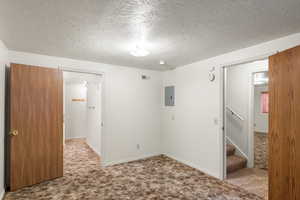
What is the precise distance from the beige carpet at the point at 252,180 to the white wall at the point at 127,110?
201cm

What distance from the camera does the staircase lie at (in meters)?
3.25

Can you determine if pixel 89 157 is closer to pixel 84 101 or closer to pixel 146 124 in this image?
pixel 146 124

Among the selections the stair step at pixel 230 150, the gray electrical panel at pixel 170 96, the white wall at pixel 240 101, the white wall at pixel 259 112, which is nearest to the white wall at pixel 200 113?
the gray electrical panel at pixel 170 96

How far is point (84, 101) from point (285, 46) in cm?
663

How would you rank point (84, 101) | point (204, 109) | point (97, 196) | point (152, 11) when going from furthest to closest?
point (84, 101) < point (204, 109) < point (97, 196) < point (152, 11)

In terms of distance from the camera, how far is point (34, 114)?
271cm

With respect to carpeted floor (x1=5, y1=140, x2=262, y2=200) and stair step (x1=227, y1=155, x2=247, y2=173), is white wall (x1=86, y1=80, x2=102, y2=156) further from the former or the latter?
stair step (x1=227, y1=155, x2=247, y2=173)

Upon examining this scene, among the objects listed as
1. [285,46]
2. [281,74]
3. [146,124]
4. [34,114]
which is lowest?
[146,124]

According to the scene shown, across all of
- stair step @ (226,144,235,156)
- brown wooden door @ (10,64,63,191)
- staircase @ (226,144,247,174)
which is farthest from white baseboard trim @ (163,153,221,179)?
brown wooden door @ (10,64,63,191)

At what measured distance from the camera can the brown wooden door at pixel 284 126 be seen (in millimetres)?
1654

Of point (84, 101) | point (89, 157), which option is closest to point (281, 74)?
point (89, 157)

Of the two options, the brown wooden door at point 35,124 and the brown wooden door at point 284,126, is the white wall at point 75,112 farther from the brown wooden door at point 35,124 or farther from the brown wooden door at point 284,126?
the brown wooden door at point 284,126

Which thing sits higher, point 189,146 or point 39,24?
point 39,24

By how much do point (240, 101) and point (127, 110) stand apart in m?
2.79
